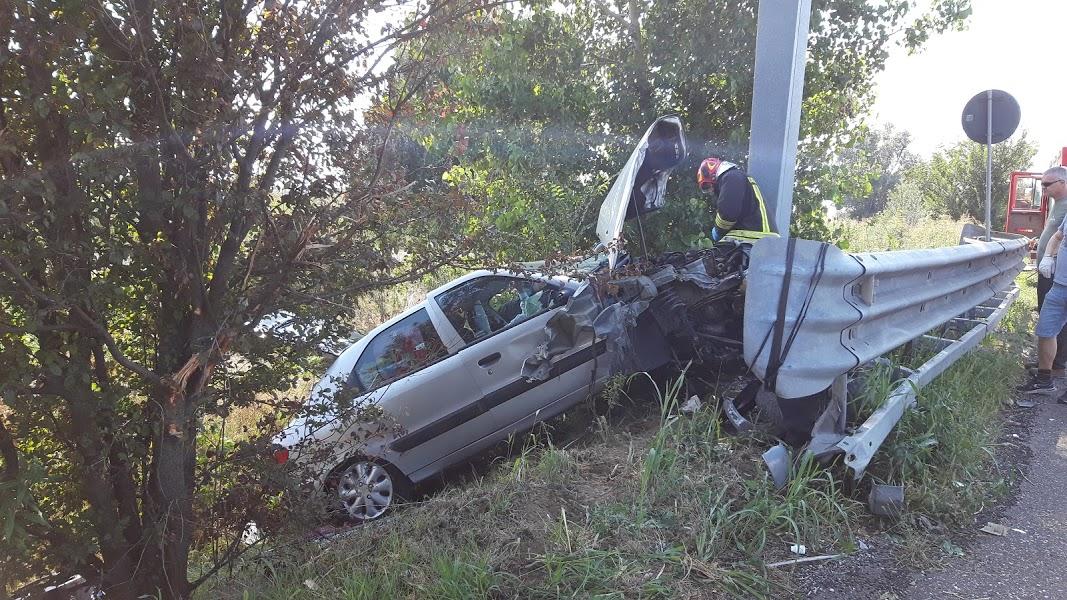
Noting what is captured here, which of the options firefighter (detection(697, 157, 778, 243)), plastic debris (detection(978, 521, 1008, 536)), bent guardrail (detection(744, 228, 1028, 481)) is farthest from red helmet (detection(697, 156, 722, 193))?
plastic debris (detection(978, 521, 1008, 536))

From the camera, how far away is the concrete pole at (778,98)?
4.48m

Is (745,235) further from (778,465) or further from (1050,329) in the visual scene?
(1050,329)

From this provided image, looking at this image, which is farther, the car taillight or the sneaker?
the sneaker

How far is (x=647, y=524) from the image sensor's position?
279cm

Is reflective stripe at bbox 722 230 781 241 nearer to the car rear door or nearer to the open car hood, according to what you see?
the open car hood

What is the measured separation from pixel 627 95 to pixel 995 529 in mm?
5230

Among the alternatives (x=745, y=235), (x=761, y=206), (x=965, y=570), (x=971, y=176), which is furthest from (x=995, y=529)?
(x=971, y=176)

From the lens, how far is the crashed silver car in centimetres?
420

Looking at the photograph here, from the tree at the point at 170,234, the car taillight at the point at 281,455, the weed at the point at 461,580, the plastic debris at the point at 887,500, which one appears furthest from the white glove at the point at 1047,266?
the car taillight at the point at 281,455

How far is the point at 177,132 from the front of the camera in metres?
2.34

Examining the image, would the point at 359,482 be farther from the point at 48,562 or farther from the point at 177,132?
the point at 177,132

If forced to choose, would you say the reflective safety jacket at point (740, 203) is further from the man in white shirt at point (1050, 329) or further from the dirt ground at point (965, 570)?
the man in white shirt at point (1050, 329)

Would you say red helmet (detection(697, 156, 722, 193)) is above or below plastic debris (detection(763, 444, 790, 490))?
above

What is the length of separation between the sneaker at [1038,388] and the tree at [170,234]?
480 centimetres
